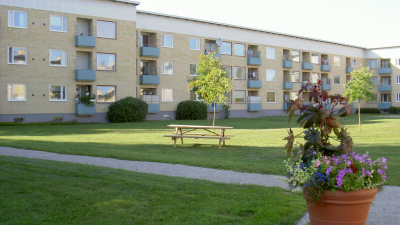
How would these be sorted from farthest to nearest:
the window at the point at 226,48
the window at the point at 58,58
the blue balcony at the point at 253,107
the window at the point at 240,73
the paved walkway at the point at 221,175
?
1. the blue balcony at the point at 253,107
2. the window at the point at 240,73
3. the window at the point at 226,48
4. the window at the point at 58,58
5. the paved walkway at the point at 221,175

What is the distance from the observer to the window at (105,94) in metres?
40.0

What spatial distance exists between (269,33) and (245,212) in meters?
52.2

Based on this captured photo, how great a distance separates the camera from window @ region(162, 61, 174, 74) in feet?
149

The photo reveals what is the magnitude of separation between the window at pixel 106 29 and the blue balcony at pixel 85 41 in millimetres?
1307

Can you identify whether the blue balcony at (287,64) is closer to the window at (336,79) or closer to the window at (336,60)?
the window at (336,60)

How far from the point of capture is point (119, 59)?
40531 millimetres

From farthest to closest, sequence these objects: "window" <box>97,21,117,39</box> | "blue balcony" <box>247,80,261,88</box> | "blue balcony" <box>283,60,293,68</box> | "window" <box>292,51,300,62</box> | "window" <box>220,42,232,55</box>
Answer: "window" <box>292,51,300,62</box> → "blue balcony" <box>283,60,293,68</box> → "blue balcony" <box>247,80,261,88</box> → "window" <box>220,42,232,55</box> → "window" <box>97,21,117,39</box>

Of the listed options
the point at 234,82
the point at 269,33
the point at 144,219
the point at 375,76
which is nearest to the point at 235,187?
the point at 144,219

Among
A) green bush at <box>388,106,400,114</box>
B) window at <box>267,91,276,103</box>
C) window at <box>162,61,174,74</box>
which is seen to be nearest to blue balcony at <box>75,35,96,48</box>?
window at <box>162,61,174,74</box>

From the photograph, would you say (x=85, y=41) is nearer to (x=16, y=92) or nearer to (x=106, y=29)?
(x=106, y=29)

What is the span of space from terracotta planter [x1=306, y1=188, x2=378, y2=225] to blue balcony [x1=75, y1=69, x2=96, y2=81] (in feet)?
115

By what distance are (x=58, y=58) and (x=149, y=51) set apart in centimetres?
949

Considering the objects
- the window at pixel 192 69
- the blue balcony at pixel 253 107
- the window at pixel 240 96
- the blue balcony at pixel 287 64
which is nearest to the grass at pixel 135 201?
the window at pixel 192 69

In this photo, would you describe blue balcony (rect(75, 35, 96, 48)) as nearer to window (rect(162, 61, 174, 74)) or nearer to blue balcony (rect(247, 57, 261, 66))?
window (rect(162, 61, 174, 74))
